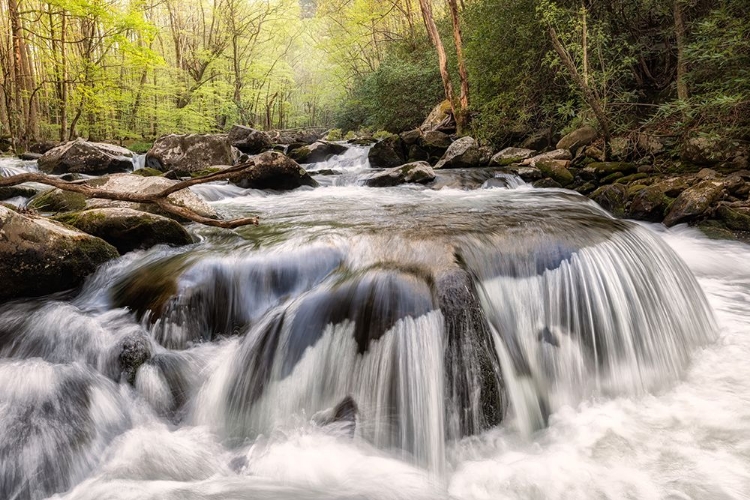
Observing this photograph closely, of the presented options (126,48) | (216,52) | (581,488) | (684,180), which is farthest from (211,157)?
(216,52)

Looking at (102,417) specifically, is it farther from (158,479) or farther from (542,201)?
(542,201)

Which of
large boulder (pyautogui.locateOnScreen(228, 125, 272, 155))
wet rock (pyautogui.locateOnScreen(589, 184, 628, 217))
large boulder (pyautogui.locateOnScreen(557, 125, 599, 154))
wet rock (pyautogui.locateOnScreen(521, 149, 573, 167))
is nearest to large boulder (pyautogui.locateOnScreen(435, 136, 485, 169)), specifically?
wet rock (pyautogui.locateOnScreen(521, 149, 573, 167))

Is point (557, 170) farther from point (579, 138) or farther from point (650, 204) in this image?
point (650, 204)

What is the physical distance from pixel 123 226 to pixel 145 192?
1182mm

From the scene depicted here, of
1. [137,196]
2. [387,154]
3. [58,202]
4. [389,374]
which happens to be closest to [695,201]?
[389,374]

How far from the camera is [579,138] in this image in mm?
9219

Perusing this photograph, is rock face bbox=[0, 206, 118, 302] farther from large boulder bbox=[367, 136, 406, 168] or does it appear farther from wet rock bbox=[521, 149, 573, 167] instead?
large boulder bbox=[367, 136, 406, 168]

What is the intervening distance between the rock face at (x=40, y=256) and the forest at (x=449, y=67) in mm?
7667

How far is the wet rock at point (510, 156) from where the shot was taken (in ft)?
34.2

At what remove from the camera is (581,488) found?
2.05 metres

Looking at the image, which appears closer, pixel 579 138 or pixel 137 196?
pixel 137 196

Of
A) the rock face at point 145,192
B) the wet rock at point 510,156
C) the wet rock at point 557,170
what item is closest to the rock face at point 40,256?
the rock face at point 145,192

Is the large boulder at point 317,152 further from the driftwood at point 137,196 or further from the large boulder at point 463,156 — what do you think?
the driftwood at point 137,196

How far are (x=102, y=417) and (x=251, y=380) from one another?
88 centimetres
